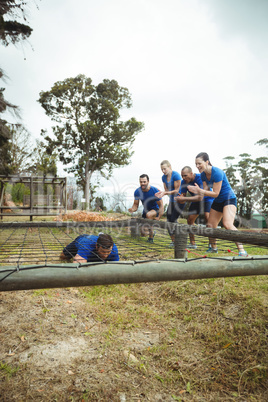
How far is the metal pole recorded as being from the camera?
3.40 feet

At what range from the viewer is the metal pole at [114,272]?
3.40 ft

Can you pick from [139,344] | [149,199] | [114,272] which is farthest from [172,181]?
[114,272]

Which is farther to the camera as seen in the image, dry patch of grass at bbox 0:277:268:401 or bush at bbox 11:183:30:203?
bush at bbox 11:183:30:203

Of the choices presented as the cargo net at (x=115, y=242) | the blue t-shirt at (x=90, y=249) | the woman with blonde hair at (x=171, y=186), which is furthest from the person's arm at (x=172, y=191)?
the blue t-shirt at (x=90, y=249)

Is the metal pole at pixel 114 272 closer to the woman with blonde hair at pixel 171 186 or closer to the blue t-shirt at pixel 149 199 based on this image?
the woman with blonde hair at pixel 171 186

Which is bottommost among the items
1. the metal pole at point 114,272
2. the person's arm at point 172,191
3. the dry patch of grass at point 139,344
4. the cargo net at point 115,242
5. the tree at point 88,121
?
the dry patch of grass at point 139,344

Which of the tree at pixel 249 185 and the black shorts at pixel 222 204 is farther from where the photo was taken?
the tree at pixel 249 185

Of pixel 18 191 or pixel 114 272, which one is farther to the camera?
pixel 18 191

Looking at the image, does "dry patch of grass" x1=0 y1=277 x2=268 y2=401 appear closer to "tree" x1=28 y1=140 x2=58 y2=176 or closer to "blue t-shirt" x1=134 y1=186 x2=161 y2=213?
"blue t-shirt" x1=134 y1=186 x2=161 y2=213

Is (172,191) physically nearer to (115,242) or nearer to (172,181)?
(172,181)

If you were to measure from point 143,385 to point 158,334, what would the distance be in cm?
56

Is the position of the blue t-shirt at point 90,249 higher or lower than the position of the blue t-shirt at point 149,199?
lower

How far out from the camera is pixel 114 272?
1122 millimetres

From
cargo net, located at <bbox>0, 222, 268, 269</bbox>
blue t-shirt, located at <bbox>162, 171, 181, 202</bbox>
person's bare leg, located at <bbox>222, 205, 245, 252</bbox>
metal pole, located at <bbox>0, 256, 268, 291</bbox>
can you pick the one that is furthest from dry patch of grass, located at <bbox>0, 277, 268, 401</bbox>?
blue t-shirt, located at <bbox>162, 171, 181, 202</bbox>
